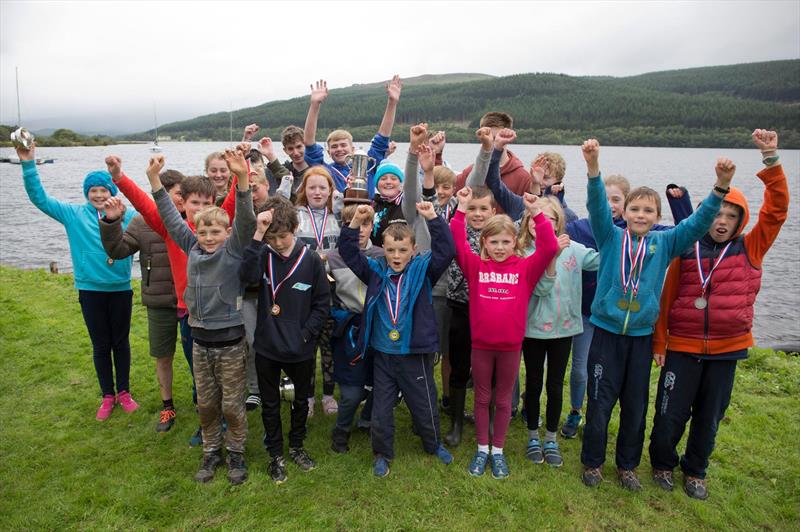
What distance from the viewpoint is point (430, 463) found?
4.61m

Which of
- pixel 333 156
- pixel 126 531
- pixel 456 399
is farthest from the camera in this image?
pixel 333 156

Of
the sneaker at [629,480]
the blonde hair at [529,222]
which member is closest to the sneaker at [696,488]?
the sneaker at [629,480]

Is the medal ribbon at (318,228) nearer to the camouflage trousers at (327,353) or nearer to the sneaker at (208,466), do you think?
the camouflage trousers at (327,353)

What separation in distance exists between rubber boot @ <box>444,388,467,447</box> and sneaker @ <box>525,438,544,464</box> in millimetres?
687

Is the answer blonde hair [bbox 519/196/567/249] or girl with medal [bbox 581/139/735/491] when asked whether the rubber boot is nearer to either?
girl with medal [bbox 581/139/735/491]

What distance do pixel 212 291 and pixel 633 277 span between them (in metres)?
3.59

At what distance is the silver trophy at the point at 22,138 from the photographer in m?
4.46

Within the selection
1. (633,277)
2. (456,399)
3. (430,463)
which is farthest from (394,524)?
(633,277)

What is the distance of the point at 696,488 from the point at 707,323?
1480 millimetres

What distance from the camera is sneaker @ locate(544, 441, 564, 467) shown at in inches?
183

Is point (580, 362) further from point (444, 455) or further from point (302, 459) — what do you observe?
point (302, 459)

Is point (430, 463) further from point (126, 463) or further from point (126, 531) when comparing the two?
point (126, 463)

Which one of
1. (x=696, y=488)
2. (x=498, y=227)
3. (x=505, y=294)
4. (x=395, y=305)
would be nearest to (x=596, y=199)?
(x=498, y=227)

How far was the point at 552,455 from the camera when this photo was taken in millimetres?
4680
